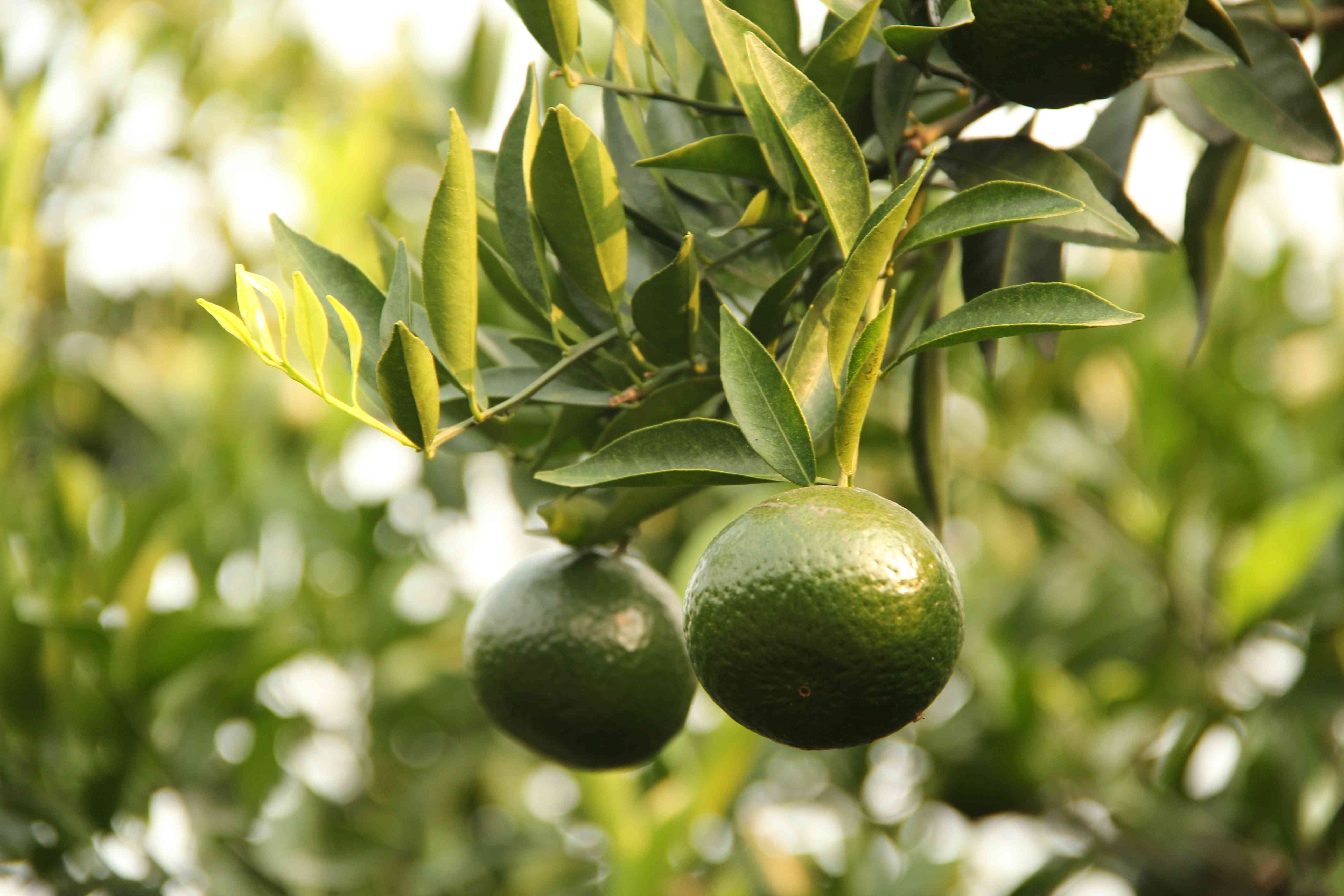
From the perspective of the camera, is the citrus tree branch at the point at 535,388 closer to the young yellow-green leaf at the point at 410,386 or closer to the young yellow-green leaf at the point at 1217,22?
the young yellow-green leaf at the point at 410,386

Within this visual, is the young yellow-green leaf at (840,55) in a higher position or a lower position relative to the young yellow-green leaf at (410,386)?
higher

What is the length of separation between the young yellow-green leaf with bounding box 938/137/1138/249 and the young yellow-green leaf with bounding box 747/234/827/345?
0.42 feet

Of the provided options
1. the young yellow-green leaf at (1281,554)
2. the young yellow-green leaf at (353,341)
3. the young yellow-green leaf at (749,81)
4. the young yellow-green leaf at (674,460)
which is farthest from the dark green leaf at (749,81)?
the young yellow-green leaf at (1281,554)

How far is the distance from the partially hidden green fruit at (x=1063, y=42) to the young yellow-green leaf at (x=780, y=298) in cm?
17

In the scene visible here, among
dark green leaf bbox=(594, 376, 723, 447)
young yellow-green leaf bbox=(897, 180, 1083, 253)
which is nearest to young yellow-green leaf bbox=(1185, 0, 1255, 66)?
young yellow-green leaf bbox=(897, 180, 1083, 253)

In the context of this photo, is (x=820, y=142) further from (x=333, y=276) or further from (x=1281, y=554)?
(x=1281, y=554)

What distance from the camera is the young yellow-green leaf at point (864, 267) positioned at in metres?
0.66

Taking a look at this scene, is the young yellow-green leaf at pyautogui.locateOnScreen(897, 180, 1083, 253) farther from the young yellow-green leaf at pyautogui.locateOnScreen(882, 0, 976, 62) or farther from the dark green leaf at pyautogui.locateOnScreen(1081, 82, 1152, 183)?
the dark green leaf at pyautogui.locateOnScreen(1081, 82, 1152, 183)

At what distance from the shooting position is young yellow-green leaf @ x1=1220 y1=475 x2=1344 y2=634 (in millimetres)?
1674

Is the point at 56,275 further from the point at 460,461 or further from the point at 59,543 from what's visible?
the point at 460,461

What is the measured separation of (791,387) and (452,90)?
1827 mm

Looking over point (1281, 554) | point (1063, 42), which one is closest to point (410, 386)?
point (1063, 42)

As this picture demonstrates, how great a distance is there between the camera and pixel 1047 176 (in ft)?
2.72

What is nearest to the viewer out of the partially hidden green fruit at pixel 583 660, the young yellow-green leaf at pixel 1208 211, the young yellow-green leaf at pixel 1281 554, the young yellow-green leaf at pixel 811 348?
the young yellow-green leaf at pixel 811 348
